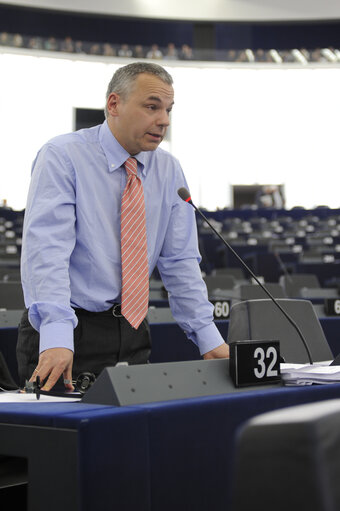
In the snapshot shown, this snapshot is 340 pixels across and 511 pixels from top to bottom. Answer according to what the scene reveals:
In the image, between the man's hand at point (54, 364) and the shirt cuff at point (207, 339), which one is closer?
the man's hand at point (54, 364)

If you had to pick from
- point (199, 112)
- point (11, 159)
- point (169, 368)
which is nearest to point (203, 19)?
point (199, 112)

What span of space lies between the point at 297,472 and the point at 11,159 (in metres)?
16.7

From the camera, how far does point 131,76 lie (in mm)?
1647

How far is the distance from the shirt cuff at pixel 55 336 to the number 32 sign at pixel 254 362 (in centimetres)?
34

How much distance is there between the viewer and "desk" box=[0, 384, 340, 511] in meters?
0.85

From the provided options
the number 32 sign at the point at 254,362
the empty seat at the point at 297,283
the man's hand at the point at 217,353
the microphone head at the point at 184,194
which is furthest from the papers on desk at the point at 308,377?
the empty seat at the point at 297,283

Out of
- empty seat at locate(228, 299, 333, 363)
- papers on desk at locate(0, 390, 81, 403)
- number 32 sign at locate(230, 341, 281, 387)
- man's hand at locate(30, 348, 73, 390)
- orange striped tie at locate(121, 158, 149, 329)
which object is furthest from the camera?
empty seat at locate(228, 299, 333, 363)

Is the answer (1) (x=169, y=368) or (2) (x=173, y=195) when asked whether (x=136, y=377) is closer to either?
(1) (x=169, y=368)

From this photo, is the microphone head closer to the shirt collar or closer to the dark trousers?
the shirt collar

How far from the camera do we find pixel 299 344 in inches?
94.8

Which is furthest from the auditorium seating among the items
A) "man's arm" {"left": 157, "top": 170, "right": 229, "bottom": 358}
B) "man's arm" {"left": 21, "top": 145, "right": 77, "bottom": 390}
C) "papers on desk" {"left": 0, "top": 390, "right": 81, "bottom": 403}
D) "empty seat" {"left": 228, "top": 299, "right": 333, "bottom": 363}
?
"papers on desk" {"left": 0, "top": 390, "right": 81, "bottom": 403}

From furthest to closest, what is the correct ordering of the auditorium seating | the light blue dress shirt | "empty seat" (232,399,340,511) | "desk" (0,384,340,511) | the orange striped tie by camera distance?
the auditorium seating
the orange striped tie
the light blue dress shirt
"desk" (0,384,340,511)
"empty seat" (232,399,340,511)

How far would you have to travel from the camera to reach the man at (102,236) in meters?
1.50

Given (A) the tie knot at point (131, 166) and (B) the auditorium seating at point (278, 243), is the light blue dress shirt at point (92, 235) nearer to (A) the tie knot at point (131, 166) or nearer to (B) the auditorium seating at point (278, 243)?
(A) the tie knot at point (131, 166)
